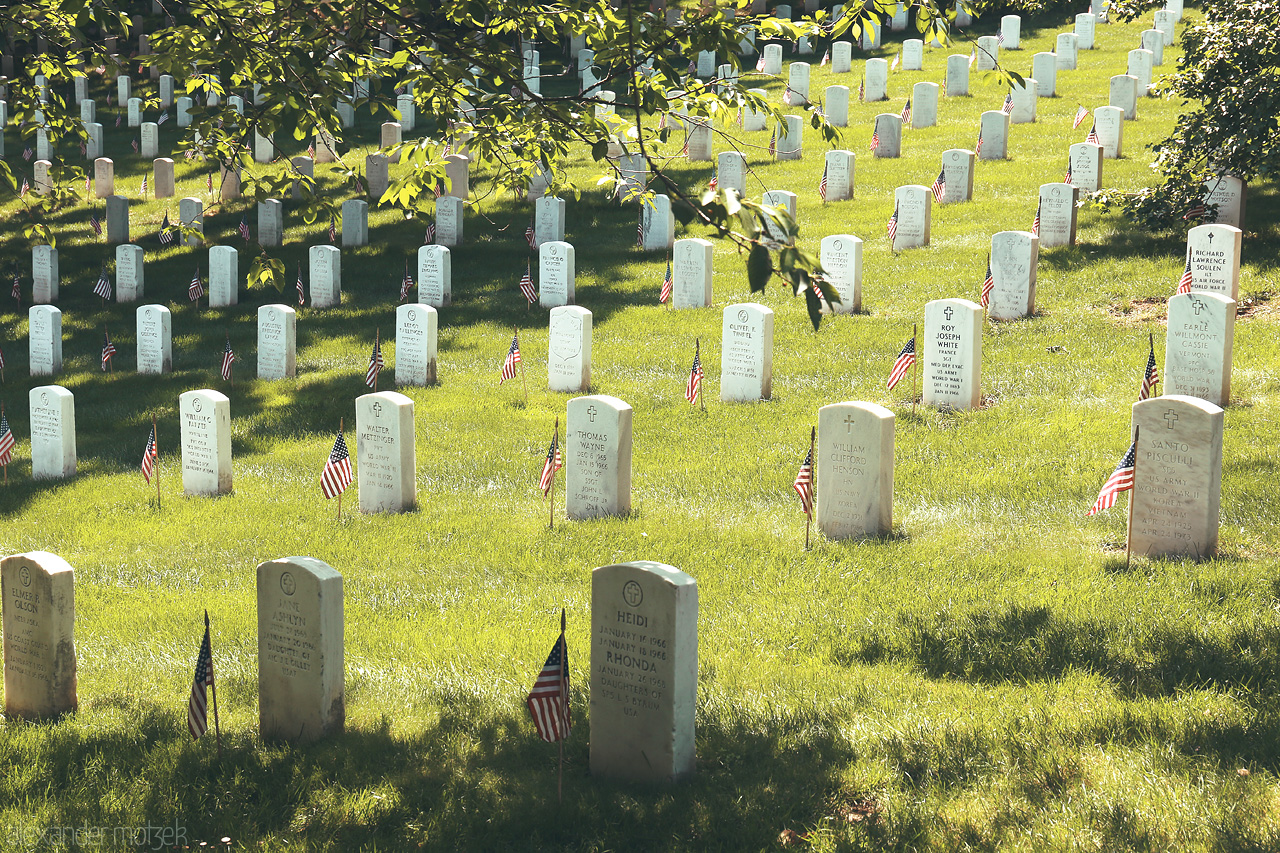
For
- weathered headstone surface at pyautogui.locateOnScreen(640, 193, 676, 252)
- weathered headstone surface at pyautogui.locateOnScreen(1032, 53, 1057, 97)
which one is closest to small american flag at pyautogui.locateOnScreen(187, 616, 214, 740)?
weathered headstone surface at pyautogui.locateOnScreen(640, 193, 676, 252)

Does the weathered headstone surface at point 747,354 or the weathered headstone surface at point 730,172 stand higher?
the weathered headstone surface at point 730,172

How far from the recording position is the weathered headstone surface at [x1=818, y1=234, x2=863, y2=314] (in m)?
16.0

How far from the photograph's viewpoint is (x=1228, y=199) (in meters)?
16.5

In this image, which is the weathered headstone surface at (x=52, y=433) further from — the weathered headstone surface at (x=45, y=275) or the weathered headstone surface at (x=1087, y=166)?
the weathered headstone surface at (x=1087, y=166)

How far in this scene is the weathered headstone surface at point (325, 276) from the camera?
795 inches

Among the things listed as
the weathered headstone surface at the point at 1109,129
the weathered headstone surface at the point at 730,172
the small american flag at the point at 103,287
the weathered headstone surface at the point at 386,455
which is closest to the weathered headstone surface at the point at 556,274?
the weathered headstone surface at the point at 730,172

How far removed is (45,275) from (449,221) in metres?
8.28

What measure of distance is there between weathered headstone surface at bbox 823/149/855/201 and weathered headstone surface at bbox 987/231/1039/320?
25.8ft

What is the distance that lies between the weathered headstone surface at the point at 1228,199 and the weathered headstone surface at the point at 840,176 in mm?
7450

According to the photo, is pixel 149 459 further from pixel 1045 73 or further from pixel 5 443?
pixel 1045 73

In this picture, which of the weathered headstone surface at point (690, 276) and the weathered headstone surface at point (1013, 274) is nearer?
the weathered headstone surface at point (1013, 274)

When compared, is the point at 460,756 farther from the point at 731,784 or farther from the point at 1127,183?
the point at 1127,183

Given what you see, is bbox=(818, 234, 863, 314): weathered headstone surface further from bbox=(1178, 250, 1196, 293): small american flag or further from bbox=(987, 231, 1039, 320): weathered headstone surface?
bbox=(1178, 250, 1196, 293): small american flag

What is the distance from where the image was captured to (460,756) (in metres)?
5.93
